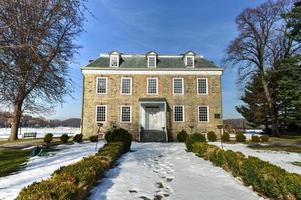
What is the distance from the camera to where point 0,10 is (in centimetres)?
583

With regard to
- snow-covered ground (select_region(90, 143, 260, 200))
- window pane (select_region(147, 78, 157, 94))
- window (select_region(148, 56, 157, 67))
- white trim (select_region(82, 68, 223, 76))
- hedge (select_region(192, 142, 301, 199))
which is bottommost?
snow-covered ground (select_region(90, 143, 260, 200))

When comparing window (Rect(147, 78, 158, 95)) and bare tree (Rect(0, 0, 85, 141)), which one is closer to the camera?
bare tree (Rect(0, 0, 85, 141))

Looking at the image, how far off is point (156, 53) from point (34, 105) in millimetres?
13032

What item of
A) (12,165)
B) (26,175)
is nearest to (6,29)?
(26,175)

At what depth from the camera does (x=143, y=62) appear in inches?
1046

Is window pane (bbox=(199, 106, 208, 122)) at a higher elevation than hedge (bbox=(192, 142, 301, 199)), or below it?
higher

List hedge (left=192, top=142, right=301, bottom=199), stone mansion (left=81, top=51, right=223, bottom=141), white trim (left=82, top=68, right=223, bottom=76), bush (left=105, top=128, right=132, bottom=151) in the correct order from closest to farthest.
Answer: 1. hedge (left=192, top=142, right=301, bottom=199)
2. bush (left=105, top=128, right=132, bottom=151)
3. stone mansion (left=81, top=51, right=223, bottom=141)
4. white trim (left=82, top=68, right=223, bottom=76)

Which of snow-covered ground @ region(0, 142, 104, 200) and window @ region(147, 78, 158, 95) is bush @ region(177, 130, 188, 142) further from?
snow-covered ground @ region(0, 142, 104, 200)

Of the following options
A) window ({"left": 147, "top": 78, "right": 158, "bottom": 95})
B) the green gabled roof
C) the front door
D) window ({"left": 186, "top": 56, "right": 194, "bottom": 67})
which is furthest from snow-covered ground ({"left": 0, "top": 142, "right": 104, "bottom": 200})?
window ({"left": 186, "top": 56, "right": 194, "bottom": 67})

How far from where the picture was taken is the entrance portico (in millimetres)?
24094

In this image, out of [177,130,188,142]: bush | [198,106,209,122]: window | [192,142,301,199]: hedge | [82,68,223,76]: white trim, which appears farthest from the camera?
[82,68,223,76]: white trim

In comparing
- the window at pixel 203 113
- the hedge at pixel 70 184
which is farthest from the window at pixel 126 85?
the hedge at pixel 70 184

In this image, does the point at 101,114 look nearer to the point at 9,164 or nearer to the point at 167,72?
the point at 167,72

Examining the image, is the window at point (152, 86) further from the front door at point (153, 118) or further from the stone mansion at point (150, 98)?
the front door at point (153, 118)
